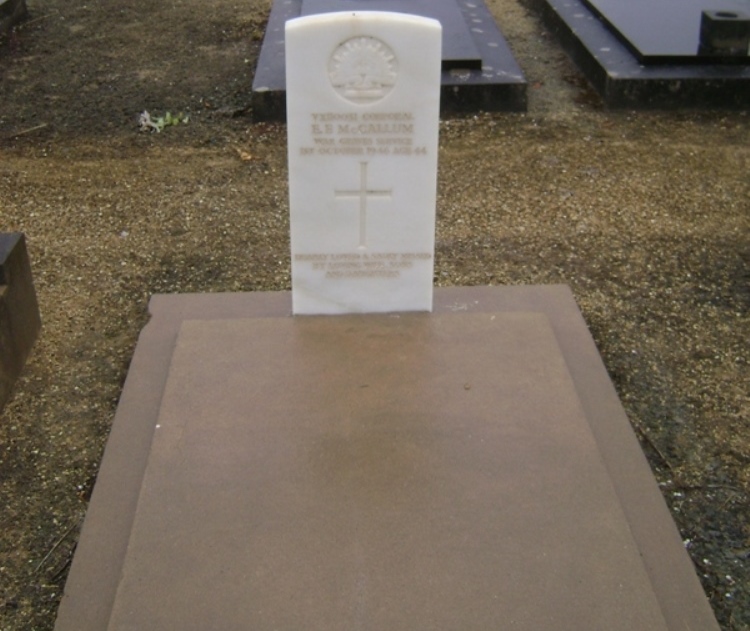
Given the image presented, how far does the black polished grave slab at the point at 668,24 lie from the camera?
647 cm

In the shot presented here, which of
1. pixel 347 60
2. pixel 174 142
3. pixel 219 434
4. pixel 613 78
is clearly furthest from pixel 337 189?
pixel 613 78

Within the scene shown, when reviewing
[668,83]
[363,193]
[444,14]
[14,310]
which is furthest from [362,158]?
[444,14]

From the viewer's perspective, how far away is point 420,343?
11.8 ft

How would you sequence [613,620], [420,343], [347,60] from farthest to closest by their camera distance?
[420,343] → [347,60] → [613,620]

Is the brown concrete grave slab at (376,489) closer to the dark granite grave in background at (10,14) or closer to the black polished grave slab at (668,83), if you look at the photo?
the black polished grave slab at (668,83)

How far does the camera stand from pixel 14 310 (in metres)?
3.99

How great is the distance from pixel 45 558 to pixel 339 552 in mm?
1043

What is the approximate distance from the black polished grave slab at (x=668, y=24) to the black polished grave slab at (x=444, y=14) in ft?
3.46

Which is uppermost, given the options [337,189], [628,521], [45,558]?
[337,189]

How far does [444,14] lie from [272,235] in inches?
109

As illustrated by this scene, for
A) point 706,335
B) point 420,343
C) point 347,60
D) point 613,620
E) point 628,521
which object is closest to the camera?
point 613,620

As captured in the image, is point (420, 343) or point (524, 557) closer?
point (524, 557)

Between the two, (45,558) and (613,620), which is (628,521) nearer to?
(613,620)

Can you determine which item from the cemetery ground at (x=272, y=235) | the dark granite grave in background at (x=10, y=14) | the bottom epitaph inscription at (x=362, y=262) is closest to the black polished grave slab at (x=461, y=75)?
the cemetery ground at (x=272, y=235)
